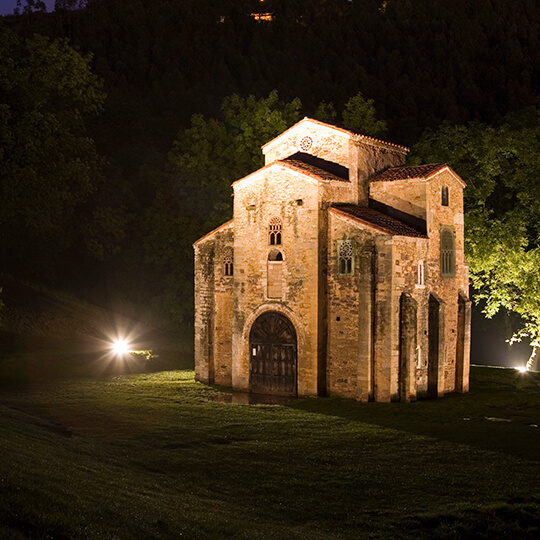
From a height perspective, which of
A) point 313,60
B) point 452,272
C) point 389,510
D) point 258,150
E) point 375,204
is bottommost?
point 389,510

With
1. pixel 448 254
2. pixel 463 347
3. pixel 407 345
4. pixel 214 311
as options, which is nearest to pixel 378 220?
pixel 448 254

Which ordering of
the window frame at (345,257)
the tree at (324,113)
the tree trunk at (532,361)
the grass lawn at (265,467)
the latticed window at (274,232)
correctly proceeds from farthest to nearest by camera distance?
the tree at (324,113), the tree trunk at (532,361), the latticed window at (274,232), the window frame at (345,257), the grass lawn at (265,467)

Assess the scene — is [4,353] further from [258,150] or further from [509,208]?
[509,208]

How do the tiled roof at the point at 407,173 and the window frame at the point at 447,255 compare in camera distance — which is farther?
the window frame at the point at 447,255

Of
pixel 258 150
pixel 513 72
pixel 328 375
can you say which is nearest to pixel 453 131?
pixel 258 150

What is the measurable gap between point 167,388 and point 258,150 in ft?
59.8

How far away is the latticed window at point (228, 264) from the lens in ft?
102

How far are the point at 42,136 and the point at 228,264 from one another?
1092 centimetres

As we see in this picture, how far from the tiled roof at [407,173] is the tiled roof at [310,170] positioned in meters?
1.89

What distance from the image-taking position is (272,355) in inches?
1131

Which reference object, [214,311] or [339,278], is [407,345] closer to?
[339,278]

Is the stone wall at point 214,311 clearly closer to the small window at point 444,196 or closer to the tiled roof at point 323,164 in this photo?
the tiled roof at point 323,164

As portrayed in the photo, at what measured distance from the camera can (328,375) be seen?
27594 millimetres

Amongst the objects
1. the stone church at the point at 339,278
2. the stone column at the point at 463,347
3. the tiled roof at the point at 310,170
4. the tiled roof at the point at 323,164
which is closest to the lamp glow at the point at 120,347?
the stone church at the point at 339,278
